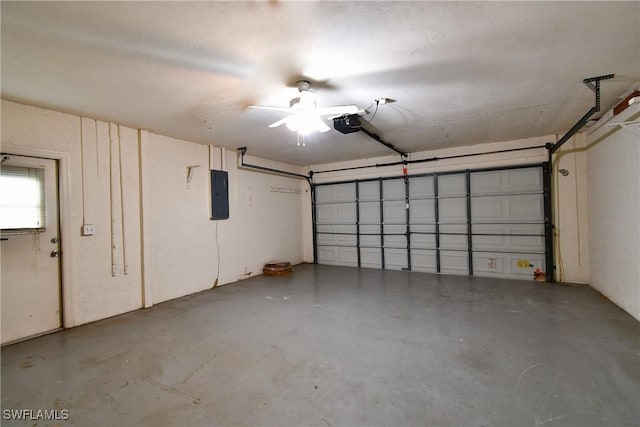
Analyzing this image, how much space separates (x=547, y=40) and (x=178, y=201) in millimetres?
4569

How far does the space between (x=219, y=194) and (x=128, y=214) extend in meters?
1.46

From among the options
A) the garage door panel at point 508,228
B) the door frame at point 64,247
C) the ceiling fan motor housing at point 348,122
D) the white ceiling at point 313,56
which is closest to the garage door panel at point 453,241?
the garage door panel at point 508,228

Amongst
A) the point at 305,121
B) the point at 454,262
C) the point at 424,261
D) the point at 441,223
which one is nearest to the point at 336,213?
the point at 424,261

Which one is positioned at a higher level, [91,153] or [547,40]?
[547,40]

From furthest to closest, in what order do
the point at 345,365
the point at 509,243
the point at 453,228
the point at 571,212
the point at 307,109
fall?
the point at 453,228
the point at 509,243
the point at 571,212
the point at 307,109
the point at 345,365

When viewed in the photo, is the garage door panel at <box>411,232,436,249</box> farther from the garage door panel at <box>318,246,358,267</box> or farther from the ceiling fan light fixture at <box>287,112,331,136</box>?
the ceiling fan light fixture at <box>287,112,331,136</box>

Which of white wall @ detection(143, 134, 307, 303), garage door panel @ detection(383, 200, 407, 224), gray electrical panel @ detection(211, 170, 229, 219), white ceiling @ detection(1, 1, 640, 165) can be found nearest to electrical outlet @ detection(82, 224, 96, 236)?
white wall @ detection(143, 134, 307, 303)

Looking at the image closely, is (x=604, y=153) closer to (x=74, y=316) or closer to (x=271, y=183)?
(x=271, y=183)

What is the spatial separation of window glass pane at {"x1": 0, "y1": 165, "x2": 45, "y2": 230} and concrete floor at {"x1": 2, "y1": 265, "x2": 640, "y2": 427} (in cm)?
122

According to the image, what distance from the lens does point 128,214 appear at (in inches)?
145

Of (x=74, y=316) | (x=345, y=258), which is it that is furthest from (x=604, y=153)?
(x=74, y=316)

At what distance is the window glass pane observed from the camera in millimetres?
2744

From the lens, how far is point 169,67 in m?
2.24

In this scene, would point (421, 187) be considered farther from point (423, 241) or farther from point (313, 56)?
point (313, 56)
